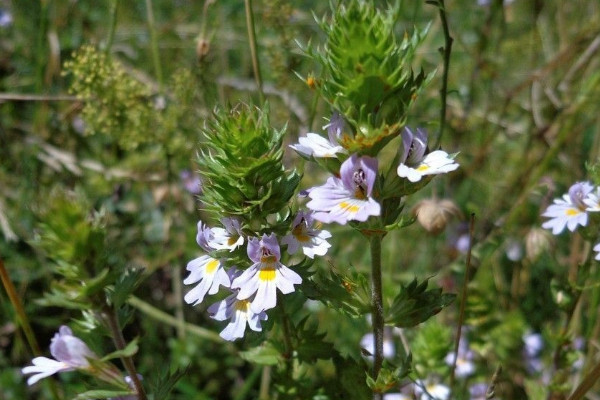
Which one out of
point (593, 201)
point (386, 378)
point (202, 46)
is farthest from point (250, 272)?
point (202, 46)

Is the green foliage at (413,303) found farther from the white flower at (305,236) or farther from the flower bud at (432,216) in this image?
the flower bud at (432,216)

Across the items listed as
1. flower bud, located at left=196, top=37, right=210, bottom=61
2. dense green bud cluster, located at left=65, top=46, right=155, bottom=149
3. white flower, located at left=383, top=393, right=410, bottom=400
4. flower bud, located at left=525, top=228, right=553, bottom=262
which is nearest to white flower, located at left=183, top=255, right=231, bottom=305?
white flower, located at left=383, top=393, right=410, bottom=400

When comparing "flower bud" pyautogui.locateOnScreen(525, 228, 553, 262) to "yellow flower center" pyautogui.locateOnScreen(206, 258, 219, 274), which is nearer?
"yellow flower center" pyautogui.locateOnScreen(206, 258, 219, 274)

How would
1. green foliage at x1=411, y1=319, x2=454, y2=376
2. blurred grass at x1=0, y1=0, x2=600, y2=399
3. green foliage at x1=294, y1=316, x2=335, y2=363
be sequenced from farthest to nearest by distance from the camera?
1. blurred grass at x1=0, y1=0, x2=600, y2=399
2. green foliage at x1=411, y1=319, x2=454, y2=376
3. green foliage at x1=294, y1=316, x2=335, y2=363

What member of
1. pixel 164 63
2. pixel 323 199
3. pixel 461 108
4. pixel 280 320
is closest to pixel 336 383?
pixel 280 320

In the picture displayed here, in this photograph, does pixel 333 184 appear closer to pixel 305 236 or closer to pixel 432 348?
pixel 305 236

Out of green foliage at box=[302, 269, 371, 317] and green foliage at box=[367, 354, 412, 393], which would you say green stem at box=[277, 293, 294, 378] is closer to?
green foliage at box=[302, 269, 371, 317]

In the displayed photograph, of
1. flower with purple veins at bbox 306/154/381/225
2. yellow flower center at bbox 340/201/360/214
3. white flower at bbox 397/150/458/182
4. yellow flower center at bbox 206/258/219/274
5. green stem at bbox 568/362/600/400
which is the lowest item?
green stem at bbox 568/362/600/400
